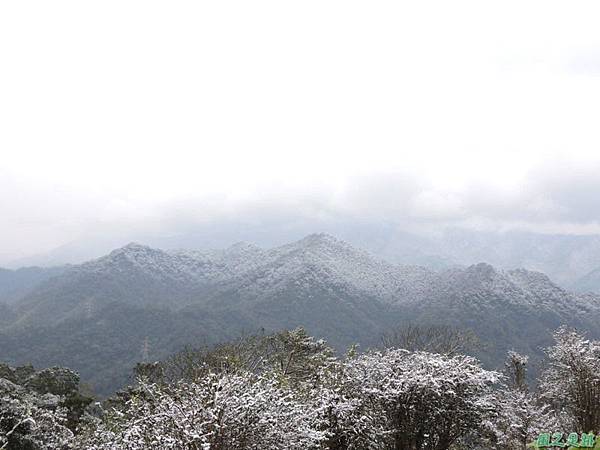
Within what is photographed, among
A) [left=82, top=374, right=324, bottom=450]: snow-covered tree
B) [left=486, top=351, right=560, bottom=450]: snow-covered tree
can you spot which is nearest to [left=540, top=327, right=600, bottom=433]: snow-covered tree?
[left=486, top=351, right=560, bottom=450]: snow-covered tree

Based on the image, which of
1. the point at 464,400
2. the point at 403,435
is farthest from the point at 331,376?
the point at 464,400

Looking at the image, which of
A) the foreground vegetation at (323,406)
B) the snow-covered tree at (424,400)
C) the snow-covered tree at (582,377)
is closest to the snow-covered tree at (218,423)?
the foreground vegetation at (323,406)

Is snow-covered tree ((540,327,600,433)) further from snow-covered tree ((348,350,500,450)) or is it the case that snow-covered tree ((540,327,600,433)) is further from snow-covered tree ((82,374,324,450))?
snow-covered tree ((82,374,324,450))

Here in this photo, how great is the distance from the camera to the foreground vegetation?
31.7 ft

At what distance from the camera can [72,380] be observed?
4106cm

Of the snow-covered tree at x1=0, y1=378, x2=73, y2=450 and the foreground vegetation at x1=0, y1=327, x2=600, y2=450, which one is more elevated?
the foreground vegetation at x1=0, y1=327, x2=600, y2=450

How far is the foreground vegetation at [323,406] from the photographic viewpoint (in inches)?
380

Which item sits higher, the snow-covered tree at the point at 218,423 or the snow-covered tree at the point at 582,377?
the snow-covered tree at the point at 218,423

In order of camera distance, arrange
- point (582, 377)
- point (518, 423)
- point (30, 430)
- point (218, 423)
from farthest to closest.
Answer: point (518, 423) → point (30, 430) → point (582, 377) → point (218, 423)

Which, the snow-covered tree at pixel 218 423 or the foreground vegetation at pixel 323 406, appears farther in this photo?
the foreground vegetation at pixel 323 406

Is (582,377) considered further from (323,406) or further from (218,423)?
(218,423)

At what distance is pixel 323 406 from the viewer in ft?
43.3

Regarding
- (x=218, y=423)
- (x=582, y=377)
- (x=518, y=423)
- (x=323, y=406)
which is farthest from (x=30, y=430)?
(x=518, y=423)

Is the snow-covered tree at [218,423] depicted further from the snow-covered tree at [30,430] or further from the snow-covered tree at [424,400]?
the snow-covered tree at [30,430]
